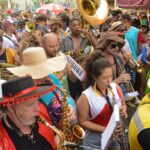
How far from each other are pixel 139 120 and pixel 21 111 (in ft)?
2.79

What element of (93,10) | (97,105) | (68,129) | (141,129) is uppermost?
(93,10)

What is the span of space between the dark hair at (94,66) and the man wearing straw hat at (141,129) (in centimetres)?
74

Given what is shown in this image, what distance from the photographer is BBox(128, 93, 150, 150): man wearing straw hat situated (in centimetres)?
238

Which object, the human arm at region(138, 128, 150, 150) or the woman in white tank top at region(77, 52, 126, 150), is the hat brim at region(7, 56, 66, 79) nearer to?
the woman in white tank top at region(77, 52, 126, 150)

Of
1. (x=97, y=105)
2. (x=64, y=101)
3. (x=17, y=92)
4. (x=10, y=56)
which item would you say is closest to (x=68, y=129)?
(x=64, y=101)

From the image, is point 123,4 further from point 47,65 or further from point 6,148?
point 6,148

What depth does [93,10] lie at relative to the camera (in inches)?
256

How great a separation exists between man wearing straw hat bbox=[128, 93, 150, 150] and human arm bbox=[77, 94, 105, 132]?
649 mm

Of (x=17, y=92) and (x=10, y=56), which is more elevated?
(x=17, y=92)

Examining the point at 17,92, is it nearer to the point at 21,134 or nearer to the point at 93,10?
the point at 21,134

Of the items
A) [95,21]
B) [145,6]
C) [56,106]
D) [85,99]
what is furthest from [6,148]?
[145,6]

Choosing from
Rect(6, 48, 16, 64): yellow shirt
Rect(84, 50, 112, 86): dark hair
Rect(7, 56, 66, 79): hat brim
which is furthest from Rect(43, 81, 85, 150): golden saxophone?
Rect(6, 48, 16, 64): yellow shirt

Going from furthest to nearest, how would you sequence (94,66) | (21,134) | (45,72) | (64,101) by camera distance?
(94,66) → (45,72) → (64,101) → (21,134)

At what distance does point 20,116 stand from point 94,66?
1227 millimetres
